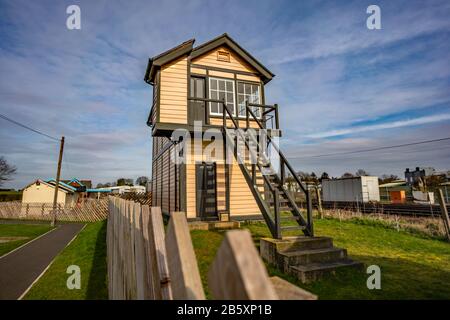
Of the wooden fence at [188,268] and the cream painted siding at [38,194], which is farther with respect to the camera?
the cream painted siding at [38,194]

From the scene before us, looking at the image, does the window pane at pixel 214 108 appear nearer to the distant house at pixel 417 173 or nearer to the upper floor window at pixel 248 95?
the upper floor window at pixel 248 95

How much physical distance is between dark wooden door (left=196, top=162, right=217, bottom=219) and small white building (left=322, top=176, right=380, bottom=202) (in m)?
27.4

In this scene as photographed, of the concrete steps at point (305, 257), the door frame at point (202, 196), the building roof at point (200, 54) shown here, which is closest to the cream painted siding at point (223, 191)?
the door frame at point (202, 196)

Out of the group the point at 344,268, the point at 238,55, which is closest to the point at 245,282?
the point at 344,268

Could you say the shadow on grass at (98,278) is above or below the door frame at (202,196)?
below

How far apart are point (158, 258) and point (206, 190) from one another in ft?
31.1

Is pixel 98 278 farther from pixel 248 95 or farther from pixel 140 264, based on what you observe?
pixel 248 95

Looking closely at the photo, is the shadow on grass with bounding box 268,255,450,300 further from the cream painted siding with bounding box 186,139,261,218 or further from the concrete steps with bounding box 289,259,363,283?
the cream painted siding with bounding box 186,139,261,218

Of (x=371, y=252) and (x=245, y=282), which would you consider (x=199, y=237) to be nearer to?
(x=371, y=252)

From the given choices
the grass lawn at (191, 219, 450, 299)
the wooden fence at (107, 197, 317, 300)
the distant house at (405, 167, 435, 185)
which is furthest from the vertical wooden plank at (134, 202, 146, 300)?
the distant house at (405, 167, 435, 185)

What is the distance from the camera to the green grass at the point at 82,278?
195 inches

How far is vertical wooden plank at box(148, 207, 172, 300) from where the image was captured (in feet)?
4.35

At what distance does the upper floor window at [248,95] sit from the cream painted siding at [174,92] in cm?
293

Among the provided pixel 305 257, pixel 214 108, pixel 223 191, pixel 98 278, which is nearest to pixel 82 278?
pixel 98 278
